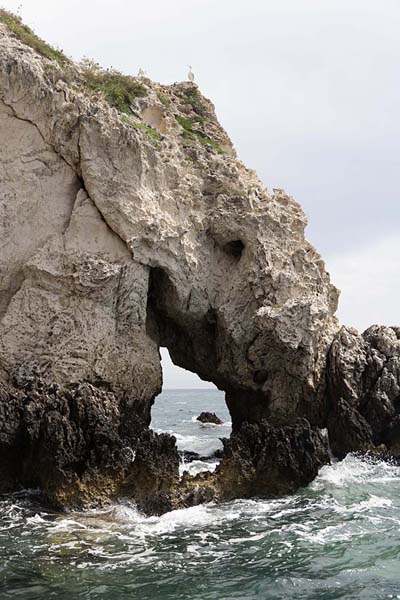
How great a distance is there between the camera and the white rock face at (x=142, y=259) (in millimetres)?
18359

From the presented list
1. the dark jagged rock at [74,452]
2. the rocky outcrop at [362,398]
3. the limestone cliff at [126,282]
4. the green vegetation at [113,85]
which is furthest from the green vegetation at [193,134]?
the dark jagged rock at [74,452]

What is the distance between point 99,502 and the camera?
14.9 m

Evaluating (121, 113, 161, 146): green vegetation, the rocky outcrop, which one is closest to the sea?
the rocky outcrop

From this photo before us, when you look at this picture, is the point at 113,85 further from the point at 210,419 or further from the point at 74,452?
the point at 210,419

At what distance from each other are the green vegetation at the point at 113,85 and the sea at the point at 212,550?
1372cm

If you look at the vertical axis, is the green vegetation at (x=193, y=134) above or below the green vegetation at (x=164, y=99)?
below

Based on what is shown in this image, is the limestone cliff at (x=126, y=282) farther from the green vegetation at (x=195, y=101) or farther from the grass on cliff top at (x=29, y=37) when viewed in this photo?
the green vegetation at (x=195, y=101)

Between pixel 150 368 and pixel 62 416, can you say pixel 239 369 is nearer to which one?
pixel 150 368

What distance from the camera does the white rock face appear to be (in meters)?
18.4

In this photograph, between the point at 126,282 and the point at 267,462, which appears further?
the point at 126,282

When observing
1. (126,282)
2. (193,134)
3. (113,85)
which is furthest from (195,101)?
(126,282)

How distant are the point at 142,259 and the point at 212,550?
391 inches

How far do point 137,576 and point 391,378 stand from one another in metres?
13.7

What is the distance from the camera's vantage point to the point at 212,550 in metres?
12.3
